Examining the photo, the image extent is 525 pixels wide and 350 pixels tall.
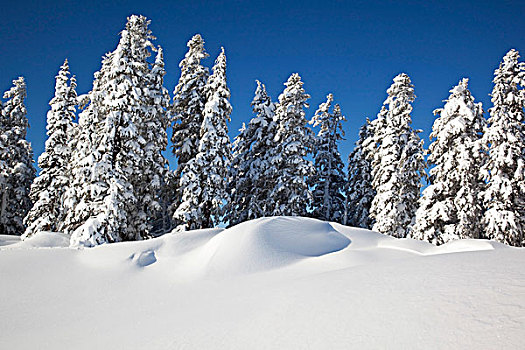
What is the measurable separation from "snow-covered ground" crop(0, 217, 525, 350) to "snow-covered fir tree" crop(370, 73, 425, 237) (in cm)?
1285

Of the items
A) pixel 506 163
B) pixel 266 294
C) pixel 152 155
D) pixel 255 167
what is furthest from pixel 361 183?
pixel 266 294

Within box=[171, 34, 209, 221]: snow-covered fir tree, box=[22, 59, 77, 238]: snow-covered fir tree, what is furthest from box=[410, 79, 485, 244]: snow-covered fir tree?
box=[22, 59, 77, 238]: snow-covered fir tree

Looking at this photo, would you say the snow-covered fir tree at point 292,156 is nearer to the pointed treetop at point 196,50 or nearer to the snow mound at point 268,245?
the pointed treetop at point 196,50

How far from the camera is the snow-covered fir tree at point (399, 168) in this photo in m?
20.9

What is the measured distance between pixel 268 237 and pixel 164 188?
15.4 meters

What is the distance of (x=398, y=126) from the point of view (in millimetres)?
22672

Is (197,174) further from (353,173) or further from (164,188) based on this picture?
(353,173)

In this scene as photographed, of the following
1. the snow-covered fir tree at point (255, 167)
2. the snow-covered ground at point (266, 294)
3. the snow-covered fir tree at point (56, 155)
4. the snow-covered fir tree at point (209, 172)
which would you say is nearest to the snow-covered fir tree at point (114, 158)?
the snow-covered fir tree at point (209, 172)

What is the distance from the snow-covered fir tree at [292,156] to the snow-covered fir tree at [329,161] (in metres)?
6.26

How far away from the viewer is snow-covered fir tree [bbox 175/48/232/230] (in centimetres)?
1852

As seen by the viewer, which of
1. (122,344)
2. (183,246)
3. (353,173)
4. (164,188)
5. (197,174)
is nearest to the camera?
(122,344)

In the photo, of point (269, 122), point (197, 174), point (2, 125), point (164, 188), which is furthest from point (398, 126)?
point (2, 125)

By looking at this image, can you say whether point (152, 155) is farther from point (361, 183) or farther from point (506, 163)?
point (506, 163)

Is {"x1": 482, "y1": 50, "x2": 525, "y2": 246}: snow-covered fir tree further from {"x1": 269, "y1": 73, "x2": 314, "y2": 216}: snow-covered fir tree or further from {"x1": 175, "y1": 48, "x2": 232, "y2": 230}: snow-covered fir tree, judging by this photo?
{"x1": 175, "y1": 48, "x2": 232, "y2": 230}: snow-covered fir tree
